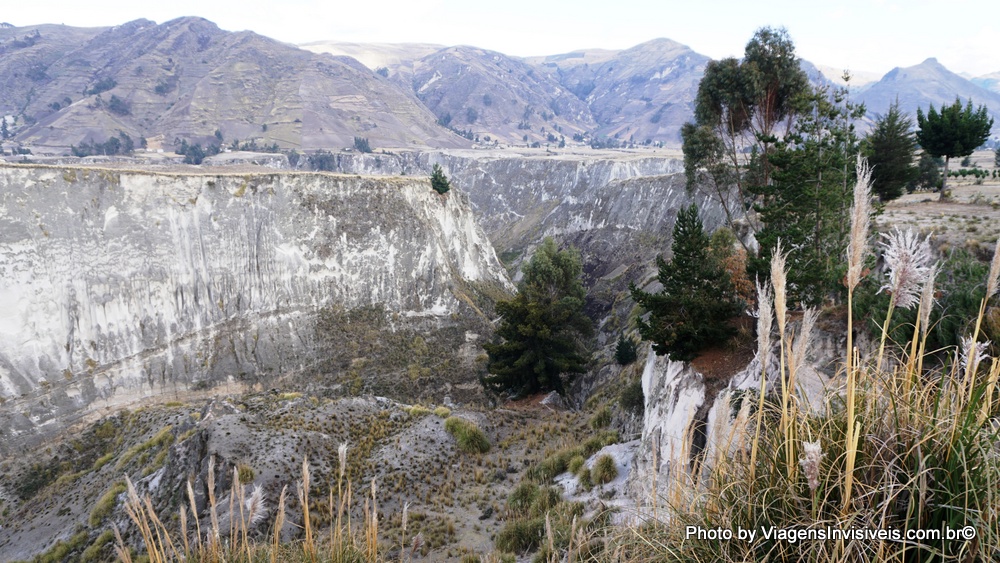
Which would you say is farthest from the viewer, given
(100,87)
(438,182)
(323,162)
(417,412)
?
(100,87)

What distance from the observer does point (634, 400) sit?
57.1ft

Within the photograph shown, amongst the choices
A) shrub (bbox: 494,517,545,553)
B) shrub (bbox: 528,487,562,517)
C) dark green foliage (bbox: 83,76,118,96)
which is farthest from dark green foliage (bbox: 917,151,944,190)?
dark green foliage (bbox: 83,76,118,96)

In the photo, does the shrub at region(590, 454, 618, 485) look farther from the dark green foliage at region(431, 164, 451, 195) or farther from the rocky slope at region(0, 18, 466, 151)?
the rocky slope at region(0, 18, 466, 151)

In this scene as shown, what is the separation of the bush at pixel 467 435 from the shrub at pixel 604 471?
6.38 metres

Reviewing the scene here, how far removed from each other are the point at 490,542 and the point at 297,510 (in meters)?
6.69

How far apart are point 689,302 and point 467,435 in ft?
32.6

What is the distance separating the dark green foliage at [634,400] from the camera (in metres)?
16.9

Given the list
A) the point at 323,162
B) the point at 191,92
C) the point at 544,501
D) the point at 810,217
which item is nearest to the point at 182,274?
the point at 544,501

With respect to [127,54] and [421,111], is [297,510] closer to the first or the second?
[421,111]

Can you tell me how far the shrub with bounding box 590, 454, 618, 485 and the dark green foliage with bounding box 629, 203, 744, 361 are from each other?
313cm

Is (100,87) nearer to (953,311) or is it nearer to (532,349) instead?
(532,349)

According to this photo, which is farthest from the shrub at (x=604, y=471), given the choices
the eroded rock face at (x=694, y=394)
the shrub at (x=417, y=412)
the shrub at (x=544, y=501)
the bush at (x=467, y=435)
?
the shrub at (x=417, y=412)

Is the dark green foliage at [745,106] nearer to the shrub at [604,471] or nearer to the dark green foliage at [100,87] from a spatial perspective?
the shrub at [604,471]

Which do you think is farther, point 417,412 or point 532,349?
point 532,349
